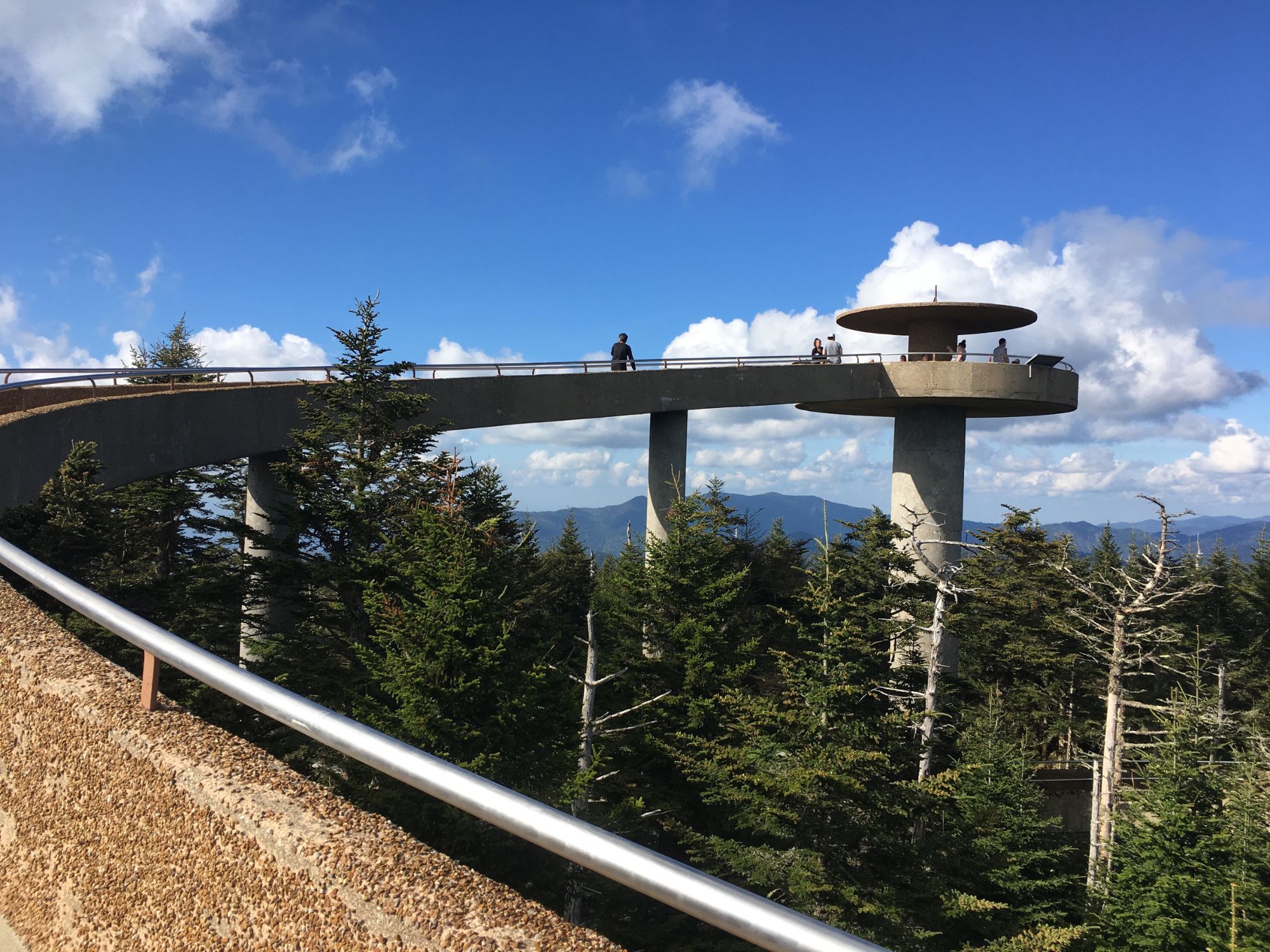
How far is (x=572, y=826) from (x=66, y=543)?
42.9 ft

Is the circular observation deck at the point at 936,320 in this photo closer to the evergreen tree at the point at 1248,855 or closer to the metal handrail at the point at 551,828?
the evergreen tree at the point at 1248,855

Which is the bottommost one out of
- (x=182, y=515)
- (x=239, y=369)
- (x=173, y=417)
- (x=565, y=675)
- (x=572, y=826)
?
(x=565, y=675)

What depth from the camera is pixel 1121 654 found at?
1945 cm

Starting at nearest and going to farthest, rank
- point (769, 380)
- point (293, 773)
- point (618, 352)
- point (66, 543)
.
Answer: point (293, 773), point (66, 543), point (618, 352), point (769, 380)

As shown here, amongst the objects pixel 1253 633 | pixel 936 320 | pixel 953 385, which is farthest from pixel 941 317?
pixel 1253 633

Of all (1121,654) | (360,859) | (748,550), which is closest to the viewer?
(360,859)

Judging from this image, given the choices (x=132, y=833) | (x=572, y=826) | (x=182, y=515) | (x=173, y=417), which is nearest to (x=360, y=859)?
(x=572, y=826)

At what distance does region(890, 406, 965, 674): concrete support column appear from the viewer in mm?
27500

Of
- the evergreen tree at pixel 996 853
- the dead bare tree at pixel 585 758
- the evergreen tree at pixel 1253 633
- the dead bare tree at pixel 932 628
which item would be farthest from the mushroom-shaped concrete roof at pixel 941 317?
the evergreen tree at pixel 1253 633

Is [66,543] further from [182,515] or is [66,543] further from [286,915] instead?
[182,515]

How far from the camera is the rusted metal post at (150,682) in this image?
2.96 m

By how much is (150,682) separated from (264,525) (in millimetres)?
16351

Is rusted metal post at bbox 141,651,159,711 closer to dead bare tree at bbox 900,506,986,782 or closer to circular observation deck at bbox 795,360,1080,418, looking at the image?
dead bare tree at bbox 900,506,986,782

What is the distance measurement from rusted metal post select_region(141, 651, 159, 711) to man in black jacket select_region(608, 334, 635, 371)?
1890 cm
